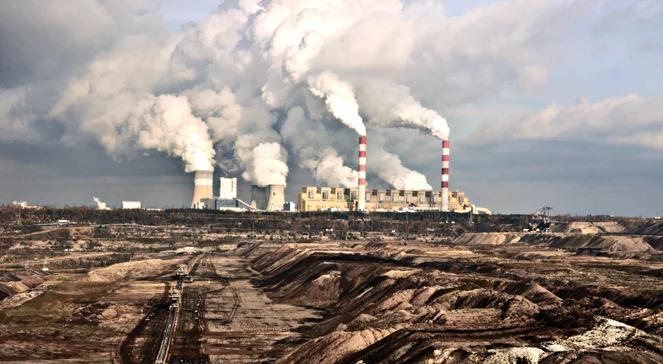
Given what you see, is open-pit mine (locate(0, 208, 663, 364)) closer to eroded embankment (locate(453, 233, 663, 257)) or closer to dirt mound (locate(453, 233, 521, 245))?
eroded embankment (locate(453, 233, 663, 257))

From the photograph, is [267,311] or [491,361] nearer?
[491,361]

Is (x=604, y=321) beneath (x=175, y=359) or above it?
above

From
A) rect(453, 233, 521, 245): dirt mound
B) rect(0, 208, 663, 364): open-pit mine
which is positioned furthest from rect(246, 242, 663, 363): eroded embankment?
rect(453, 233, 521, 245): dirt mound

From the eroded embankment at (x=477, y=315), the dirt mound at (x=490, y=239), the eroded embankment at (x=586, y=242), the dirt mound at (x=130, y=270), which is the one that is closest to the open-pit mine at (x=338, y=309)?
the eroded embankment at (x=477, y=315)

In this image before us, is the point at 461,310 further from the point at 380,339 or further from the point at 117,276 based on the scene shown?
the point at 117,276

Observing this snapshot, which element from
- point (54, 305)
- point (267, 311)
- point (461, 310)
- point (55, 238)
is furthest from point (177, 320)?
point (55, 238)

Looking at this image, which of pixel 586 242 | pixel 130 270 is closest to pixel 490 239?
pixel 586 242

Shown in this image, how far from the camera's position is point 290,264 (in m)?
116

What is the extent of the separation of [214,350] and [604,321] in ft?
77.8

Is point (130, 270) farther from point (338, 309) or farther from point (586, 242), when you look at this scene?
point (586, 242)

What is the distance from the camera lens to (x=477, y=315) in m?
54.6

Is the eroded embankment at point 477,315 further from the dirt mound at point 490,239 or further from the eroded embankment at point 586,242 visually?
the dirt mound at point 490,239

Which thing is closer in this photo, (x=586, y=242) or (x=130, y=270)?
(x=130, y=270)

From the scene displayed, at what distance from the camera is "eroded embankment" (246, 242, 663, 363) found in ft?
139
